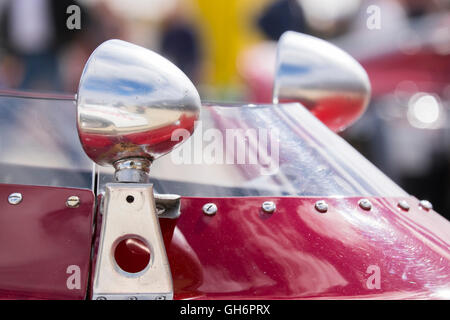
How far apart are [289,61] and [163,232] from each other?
934 mm

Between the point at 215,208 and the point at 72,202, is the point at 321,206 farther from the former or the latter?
the point at 72,202

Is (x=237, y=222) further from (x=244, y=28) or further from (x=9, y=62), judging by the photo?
(x=244, y=28)

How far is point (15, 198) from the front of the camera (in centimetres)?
131

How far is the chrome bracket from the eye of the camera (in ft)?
3.79

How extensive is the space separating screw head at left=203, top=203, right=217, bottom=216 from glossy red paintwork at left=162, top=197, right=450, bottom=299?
10mm

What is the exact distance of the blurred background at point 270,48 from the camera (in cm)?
492

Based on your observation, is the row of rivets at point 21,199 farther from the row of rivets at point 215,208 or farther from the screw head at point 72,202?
the row of rivets at point 215,208

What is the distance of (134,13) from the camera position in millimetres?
5871

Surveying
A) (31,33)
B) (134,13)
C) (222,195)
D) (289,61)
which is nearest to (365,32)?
(134,13)

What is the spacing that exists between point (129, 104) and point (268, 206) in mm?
401
